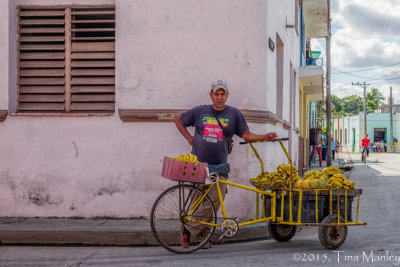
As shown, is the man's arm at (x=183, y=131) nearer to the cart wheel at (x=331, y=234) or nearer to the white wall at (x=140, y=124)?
the white wall at (x=140, y=124)

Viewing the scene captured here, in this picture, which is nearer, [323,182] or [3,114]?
[323,182]

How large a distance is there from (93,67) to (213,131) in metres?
2.91

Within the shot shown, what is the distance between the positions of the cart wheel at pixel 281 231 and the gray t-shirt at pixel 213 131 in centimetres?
109

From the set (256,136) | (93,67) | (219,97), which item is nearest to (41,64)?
(93,67)

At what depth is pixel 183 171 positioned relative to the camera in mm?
5617

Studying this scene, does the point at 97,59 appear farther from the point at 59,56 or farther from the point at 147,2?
the point at 147,2

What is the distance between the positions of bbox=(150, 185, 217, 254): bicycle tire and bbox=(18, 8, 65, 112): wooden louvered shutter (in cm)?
319

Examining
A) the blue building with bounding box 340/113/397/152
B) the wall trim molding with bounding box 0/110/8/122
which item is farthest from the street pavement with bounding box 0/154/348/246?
the blue building with bounding box 340/113/397/152

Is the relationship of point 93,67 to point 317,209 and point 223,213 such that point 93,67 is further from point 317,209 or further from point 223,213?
point 317,209

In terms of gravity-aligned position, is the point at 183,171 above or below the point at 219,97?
below

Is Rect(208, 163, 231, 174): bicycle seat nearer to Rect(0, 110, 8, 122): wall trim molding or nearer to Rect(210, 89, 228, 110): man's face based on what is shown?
Rect(210, 89, 228, 110): man's face

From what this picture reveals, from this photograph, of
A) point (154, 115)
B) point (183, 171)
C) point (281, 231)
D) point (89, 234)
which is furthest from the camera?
point (154, 115)

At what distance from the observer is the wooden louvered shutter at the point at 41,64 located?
8297 mm

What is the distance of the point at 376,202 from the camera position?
1108 cm
